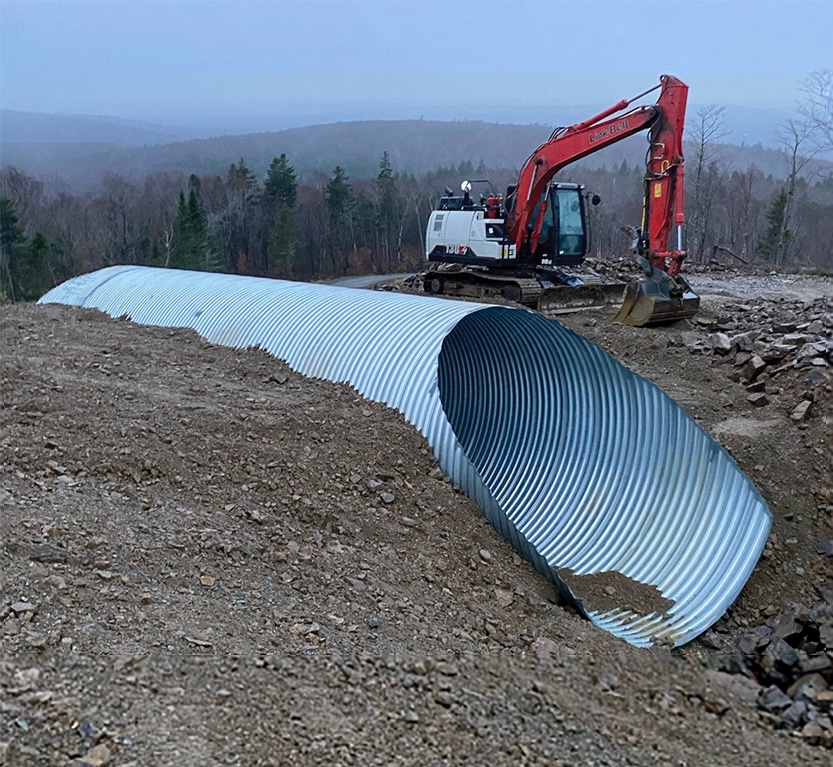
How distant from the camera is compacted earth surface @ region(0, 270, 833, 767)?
3.14 meters

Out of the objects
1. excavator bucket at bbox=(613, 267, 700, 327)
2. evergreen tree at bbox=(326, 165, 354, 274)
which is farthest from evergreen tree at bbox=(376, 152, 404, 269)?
excavator bucket at bbox=(613, 267, 700, 327)

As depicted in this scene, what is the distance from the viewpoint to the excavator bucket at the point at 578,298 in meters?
14.3

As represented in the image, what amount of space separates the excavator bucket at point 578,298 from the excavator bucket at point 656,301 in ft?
7.60

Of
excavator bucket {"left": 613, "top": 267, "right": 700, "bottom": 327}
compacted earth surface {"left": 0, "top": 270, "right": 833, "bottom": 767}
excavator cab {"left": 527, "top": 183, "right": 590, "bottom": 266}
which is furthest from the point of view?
excavator cab {"left": 527, "top": 183, "right": 590, "bottom": 266}

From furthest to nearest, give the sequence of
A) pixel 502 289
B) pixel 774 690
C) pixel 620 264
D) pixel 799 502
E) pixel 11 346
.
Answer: pixel 620 264
pixel 502 289
pixel 11 346
pixel 799 502
pixel 774 690

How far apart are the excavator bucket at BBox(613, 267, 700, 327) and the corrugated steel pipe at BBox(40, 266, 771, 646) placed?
4.49 meters

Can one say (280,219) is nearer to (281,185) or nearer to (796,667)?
(281,185)

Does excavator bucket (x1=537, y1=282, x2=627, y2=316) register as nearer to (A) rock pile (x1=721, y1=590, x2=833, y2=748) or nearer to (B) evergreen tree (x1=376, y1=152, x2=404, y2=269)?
(A) rock pile (x1=721, y1=590, x2=833, y2=748)

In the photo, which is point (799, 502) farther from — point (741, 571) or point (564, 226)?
point (564, 226)

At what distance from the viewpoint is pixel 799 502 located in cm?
670

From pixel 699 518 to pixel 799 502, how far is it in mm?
1252

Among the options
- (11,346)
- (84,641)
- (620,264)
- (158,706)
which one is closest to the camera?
(158,706)

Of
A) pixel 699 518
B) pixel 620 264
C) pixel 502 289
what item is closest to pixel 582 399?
pixel 699 518

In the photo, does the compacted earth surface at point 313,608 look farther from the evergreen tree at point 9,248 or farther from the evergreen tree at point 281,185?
the evergreen tree at point 281,185
